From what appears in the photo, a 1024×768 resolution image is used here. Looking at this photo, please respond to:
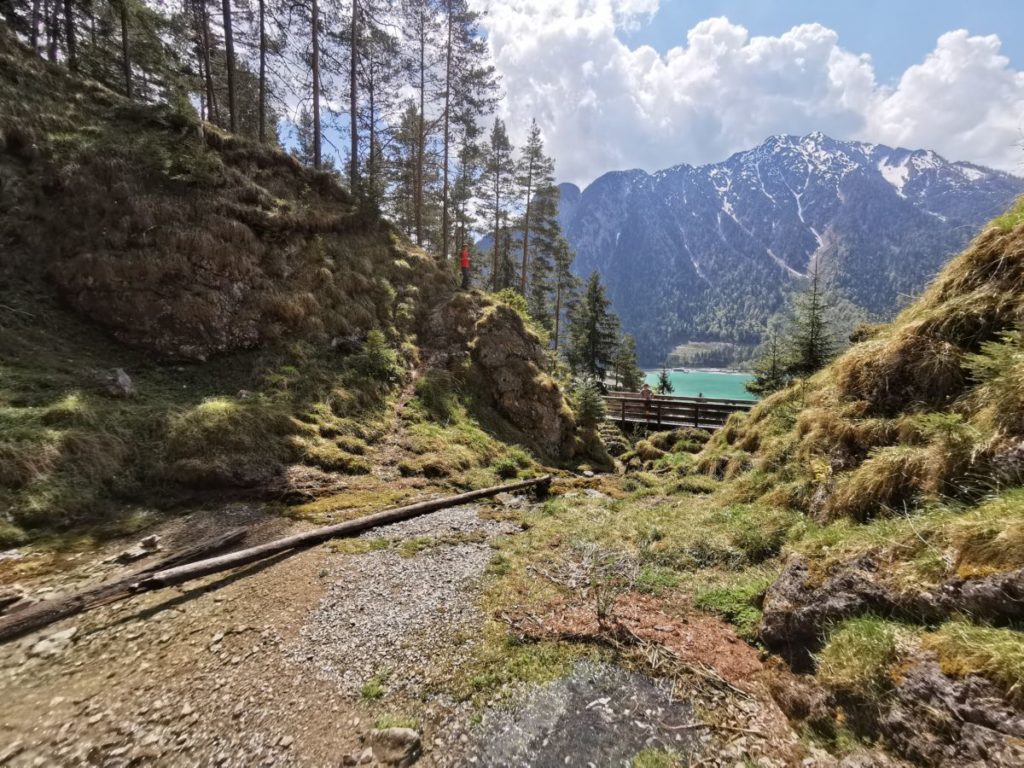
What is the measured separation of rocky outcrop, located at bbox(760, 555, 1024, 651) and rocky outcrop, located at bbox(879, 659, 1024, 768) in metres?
0.55

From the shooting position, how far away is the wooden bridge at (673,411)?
23031 millimetres

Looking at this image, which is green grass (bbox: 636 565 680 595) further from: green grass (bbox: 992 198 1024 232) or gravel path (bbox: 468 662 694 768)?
green grass (bbox: 992 198 1024 232)

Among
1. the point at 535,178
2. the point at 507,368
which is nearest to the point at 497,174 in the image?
Result: the point at 535,178

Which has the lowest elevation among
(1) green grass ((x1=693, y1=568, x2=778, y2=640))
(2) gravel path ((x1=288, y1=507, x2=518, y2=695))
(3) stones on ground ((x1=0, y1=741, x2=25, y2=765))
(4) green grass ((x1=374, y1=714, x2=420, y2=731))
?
(4) green grass ((x1=374, y1=714, x2=420, y2=731))

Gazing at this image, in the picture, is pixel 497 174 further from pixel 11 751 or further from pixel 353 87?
pixel 11 751

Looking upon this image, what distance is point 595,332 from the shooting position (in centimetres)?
3788

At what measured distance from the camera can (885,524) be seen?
4.67 meters

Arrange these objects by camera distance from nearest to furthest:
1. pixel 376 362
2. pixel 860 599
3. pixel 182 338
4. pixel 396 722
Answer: pixel 860 599 → pixel 396 722 → pixel 182 338 → pixel 376 362

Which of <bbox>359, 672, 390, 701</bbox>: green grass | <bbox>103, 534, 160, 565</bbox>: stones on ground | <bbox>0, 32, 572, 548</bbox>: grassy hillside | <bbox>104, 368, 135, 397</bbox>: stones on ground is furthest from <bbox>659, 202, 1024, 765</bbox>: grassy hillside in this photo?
<bbox>104, 368, 135, 397</bbox>: stones on ground

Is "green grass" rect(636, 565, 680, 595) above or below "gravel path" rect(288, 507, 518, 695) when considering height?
above

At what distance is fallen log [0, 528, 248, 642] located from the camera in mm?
5012

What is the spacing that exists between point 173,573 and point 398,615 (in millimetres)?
3270

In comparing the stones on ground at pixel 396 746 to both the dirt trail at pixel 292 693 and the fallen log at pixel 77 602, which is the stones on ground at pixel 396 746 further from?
the fallen log at pixel 77 602

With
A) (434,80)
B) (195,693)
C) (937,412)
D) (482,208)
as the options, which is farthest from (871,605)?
(482,208)
